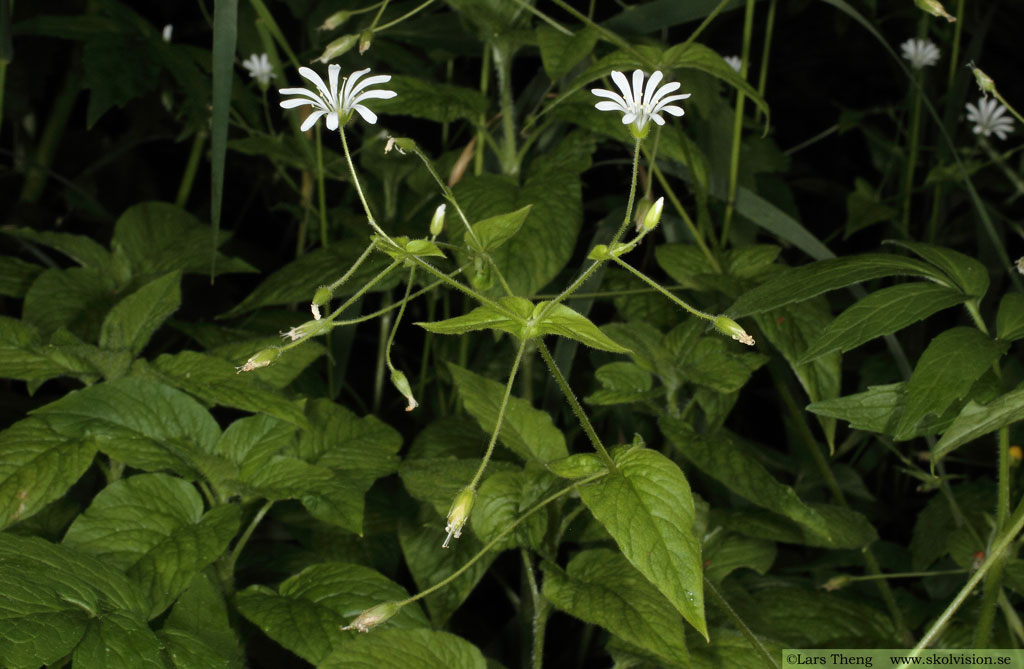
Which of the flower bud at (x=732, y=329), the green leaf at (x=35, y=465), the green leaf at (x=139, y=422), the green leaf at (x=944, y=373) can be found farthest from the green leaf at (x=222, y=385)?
the green leaf at (x=944, y=373)

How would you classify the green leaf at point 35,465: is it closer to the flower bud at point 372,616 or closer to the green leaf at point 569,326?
the flower bud at point 372,616

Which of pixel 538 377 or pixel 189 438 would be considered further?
pixel 538 377

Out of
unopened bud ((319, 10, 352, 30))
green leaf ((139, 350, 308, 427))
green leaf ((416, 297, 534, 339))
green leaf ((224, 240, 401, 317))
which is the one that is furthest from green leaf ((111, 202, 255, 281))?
green leaf ((416, 297, 534, 339))

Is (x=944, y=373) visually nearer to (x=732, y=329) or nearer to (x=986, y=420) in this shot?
(x=986, y=420)

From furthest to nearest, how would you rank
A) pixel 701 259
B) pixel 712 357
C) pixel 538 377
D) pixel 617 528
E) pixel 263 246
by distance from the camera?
pixel 263 246
pixel 538 377
pixel 701 259
pixel 712 357
pixel 617 528

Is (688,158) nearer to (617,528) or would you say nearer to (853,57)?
(617,528)

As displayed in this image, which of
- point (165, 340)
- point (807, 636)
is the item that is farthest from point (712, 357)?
point (165, 340)
